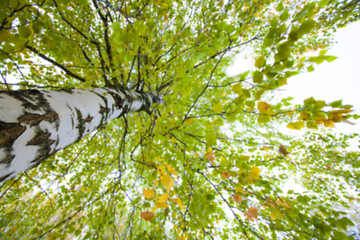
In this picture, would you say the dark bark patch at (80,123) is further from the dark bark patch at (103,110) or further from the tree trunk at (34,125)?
the dark bark patch at (103,110)

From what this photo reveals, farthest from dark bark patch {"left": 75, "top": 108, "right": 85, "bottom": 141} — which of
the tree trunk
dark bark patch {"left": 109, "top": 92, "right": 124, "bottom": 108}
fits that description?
dark bark patch {"left": 109, "top": 92, "right": 124, "bottom": 108}

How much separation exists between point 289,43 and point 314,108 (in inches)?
15.0

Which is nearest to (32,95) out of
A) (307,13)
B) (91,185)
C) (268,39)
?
(268,39)

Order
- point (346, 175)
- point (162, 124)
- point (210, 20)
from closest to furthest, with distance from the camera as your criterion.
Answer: point (162, 124), point (210, 20), point (346, 175)

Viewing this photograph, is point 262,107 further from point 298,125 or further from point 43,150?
point 43,150

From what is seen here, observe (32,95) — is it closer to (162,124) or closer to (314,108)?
(162,124)

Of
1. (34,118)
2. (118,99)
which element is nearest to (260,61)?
(34,118)

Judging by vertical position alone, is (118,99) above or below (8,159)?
above

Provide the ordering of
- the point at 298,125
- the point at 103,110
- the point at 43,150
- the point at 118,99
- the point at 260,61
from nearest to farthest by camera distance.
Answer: the point at 43,150, the point at 260,61, the point at 298,125, the point at 103,110, the point at 118,99

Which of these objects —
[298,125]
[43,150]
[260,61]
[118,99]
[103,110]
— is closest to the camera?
[43,150]

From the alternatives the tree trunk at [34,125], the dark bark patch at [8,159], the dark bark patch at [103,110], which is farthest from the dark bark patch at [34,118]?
the dark bark patch at [103,110]

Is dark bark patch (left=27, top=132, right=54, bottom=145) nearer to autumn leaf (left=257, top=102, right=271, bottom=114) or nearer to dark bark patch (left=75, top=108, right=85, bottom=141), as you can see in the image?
dark bark patch (left=75, top=108, right=85, bottom=141)

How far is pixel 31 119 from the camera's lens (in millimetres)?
484

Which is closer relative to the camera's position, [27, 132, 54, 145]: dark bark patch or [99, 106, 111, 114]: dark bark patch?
[27, 132, 54, 145]: dark bark patch
